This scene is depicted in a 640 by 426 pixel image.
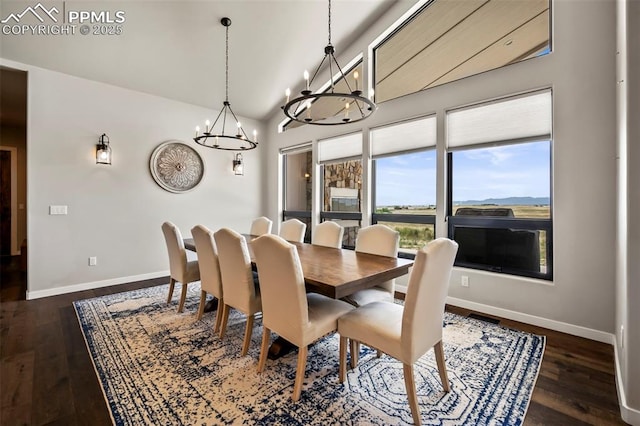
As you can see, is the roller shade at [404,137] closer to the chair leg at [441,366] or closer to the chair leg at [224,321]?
the chair leg at [441,366]

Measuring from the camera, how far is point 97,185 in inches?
159

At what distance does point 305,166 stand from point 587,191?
4007 mm

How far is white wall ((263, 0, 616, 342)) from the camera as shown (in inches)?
96.0

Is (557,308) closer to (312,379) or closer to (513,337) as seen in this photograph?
(513,337)

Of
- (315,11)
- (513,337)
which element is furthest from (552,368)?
(315,11)

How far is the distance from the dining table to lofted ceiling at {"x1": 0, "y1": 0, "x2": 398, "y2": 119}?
291 cm

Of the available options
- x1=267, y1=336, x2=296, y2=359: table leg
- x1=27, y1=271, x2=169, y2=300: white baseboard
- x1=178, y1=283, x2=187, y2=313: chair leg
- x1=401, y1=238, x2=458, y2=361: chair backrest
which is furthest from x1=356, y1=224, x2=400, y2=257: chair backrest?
x1=27, y1=271, x2=169, y2=300: white baseboard

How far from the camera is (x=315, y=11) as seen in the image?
3.56 metres

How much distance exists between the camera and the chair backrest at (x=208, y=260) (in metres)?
2.59

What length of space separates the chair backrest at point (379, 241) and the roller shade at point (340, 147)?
182 centimetres

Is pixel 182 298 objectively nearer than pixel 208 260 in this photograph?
No

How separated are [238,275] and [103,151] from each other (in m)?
3.19

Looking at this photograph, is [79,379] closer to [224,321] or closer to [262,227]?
[224,321]

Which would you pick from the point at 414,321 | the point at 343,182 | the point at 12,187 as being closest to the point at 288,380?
the point at 414,321
